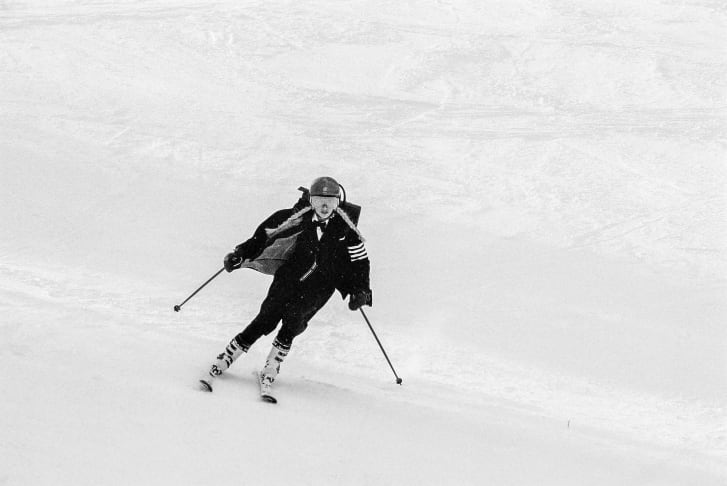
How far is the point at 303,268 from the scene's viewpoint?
5.53m

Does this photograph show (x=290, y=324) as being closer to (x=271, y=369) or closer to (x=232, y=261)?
(x=271, y=369)

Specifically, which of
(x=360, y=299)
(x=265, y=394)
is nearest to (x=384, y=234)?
(x=360, y=299)

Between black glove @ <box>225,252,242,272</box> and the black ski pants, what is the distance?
299mm

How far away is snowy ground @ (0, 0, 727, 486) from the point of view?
499 cm

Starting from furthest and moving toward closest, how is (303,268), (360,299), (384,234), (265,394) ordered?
(384,234), (303,268), (360,299), (265,394)

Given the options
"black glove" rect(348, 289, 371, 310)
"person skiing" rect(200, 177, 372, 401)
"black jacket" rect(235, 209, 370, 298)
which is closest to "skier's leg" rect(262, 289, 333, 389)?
"person skiing" rect(200, 177, 372, 401)

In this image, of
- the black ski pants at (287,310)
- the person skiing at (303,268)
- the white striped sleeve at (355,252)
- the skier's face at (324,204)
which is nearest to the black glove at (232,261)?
the person skiing at (303,268)

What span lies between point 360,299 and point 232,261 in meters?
0.86

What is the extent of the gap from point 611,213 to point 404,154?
9.01ft

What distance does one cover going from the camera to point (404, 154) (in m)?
11.3

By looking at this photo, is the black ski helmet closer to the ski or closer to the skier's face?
the skier's face

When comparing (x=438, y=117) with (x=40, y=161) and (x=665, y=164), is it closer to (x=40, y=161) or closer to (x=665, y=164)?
(x=665, y=164)

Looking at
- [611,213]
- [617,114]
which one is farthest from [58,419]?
[617,114]

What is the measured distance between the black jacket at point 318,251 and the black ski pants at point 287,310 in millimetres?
41
